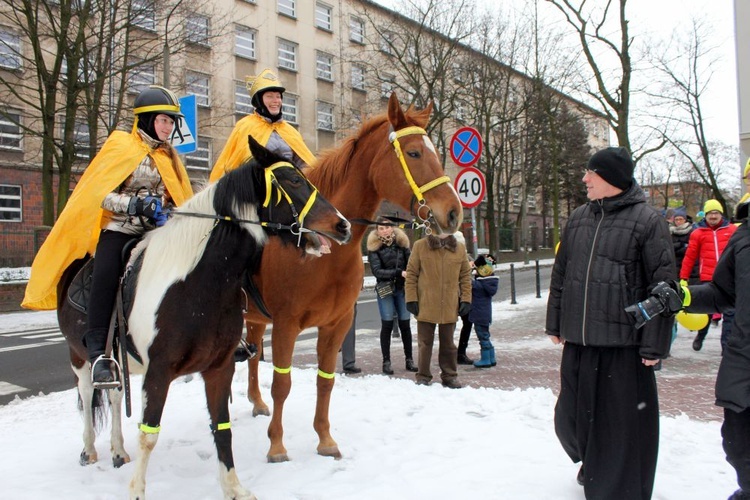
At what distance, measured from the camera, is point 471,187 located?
8477 mm

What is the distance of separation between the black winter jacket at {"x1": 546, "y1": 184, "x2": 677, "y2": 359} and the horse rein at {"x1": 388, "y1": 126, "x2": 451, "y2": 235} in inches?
38.9

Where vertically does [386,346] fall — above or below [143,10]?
below

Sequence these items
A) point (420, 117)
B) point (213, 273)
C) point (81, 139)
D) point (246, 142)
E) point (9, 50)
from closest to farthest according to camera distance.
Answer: point (213, 273) < point (420, 117) < point (246, 142) < point (81, 139) < point (9, 50)

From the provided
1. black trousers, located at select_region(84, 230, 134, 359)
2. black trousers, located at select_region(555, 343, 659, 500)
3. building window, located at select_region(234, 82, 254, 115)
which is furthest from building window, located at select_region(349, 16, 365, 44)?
black trousers, located at select_region(555, 343, 659, 500)

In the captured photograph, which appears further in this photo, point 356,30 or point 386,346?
point 356,30

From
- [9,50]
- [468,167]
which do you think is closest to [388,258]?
[468,167]

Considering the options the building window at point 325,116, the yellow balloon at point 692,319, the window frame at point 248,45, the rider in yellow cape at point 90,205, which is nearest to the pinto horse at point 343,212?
the rider in yellow cape at point 90,205

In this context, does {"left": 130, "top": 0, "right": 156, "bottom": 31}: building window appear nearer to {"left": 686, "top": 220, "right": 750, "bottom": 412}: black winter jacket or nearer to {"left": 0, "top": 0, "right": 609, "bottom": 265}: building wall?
{"left": 0, "top": 0, "right": 609, "bottom": 265}: building wall

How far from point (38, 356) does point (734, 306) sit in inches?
396

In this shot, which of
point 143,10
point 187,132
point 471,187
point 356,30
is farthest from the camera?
point 356,30

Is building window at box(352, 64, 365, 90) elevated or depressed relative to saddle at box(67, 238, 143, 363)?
elevated

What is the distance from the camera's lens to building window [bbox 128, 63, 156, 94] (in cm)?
1986

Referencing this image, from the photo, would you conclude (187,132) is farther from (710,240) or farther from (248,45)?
(248,45)

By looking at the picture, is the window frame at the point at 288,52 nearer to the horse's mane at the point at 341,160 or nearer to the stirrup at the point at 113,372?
the horse's mane at the point at 341,160
